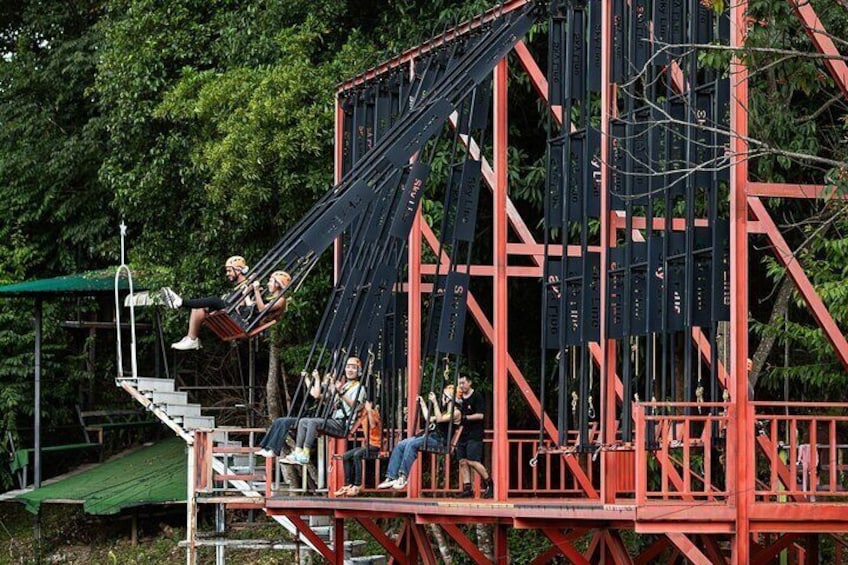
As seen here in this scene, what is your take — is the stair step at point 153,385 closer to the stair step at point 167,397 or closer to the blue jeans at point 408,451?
the stair step at point 167,397

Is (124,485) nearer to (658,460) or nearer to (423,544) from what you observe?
(423,544)

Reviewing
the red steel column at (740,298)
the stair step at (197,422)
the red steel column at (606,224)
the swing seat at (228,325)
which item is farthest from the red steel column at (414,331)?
the stair step at (197,422)

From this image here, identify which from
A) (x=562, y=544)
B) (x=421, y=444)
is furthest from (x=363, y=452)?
(x=562, y=544)

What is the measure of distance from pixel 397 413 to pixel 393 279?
2673mm

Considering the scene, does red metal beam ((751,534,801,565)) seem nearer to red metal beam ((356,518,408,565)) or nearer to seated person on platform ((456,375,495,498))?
seated person on platform ((456,375,495,498))

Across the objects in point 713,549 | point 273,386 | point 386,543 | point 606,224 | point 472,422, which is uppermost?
point 606,224

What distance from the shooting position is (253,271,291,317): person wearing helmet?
17406 mm

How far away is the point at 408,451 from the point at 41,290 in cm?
1326

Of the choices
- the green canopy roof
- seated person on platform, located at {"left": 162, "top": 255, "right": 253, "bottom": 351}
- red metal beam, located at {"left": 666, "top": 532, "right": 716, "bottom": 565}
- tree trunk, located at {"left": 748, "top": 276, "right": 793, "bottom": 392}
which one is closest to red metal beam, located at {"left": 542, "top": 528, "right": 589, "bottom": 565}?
red metal beam, located at {"left": 666, "top": 532, "right": 716, "bottom": 565}

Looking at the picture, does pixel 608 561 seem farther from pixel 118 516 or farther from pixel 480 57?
pixel 118 516

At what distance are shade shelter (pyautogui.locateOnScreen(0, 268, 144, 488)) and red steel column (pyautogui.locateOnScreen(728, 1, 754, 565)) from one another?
1699 centimetres

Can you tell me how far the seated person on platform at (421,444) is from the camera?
721 inches

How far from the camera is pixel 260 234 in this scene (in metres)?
28.4

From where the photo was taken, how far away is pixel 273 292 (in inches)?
694
